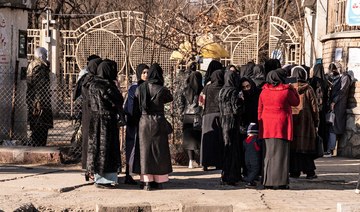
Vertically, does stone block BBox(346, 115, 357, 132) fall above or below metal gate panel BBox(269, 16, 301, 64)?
below

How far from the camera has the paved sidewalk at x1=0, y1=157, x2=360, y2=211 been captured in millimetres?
9570

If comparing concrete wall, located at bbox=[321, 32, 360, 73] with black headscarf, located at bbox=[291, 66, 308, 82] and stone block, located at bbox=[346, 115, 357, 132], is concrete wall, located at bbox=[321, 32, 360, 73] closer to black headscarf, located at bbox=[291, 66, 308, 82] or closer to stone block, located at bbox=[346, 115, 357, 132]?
stone block, located at bbox=[346, 115, 357, 132]

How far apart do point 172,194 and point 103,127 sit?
51.8 inches

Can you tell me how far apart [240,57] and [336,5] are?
25.0ft

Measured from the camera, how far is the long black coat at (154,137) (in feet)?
35.0

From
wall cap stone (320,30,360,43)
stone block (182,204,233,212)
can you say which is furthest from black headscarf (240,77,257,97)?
wall cap stone (320,30,360,43)

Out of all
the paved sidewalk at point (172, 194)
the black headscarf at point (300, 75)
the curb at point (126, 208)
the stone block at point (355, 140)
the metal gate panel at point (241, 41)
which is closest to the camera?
the curb at point (126, 208)

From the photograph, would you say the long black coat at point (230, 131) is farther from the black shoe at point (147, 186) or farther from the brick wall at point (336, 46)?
the brick wall at point (336, 46)

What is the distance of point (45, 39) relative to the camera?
76.6 feet

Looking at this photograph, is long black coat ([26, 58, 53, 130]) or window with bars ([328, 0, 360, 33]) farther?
window with bars ([328, 0, 360, 33])

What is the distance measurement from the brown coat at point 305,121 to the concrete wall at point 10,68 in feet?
18.6

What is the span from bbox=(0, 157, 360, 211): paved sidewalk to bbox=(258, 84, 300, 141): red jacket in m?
0.83

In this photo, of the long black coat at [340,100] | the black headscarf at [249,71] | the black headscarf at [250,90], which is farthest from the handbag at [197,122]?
the long black coat at [340,100]

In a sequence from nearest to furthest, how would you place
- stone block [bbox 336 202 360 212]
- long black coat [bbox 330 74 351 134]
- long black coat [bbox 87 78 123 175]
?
1. stone block [bbox 336 202 360 212]
2. long black coat [bbox 87 78 123 175]
3. long black coat [bbox 330 74 351 134]
